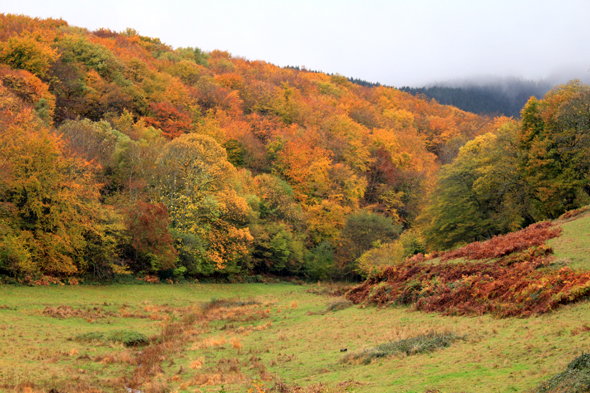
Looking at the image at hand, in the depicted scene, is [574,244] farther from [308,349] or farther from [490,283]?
[308,349]

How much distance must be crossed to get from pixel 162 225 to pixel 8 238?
1371 cm

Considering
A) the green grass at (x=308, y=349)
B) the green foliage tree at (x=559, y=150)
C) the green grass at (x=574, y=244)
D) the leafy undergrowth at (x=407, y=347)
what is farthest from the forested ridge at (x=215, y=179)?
the leafy undergrowth at (x=407, y=347)

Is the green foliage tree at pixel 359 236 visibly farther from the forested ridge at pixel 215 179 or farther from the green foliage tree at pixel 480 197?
the green foliage tree at pixel 480 197

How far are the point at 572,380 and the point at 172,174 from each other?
45367mm

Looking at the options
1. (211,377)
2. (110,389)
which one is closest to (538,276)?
(211,377)

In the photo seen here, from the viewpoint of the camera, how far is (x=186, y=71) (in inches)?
4272

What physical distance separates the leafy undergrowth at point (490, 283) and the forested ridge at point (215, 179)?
1659 centimetres

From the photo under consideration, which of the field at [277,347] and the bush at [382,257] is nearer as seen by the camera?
the field at [277,347]

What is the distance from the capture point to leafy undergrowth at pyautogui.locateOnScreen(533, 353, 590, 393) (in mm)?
6992

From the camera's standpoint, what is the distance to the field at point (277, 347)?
35.1 ft

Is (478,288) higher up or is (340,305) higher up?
(478,288)

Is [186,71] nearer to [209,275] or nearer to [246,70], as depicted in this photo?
[246,70]

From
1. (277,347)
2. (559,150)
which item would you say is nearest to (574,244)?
(277,347)

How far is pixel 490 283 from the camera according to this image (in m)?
18.9
